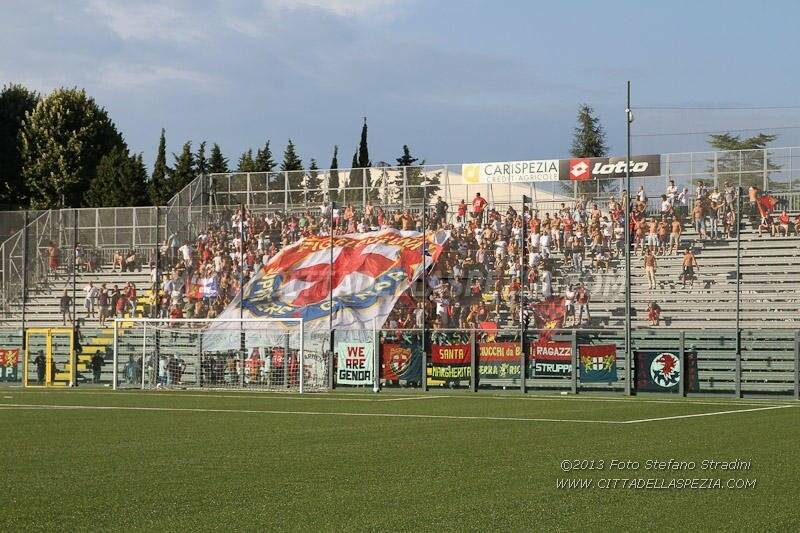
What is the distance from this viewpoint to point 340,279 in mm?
43562

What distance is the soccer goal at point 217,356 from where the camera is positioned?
125ft

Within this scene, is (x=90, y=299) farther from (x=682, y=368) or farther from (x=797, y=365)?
(x=797, y=365)

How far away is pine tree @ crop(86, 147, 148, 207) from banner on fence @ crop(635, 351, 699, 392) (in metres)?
46.5

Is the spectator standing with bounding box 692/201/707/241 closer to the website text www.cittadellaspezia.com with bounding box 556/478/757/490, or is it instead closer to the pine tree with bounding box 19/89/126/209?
the website text www.cittadellaspezia.com with bounding box 556/478/757/490

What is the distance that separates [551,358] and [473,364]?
2439mm

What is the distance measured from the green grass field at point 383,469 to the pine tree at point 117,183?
51.5m

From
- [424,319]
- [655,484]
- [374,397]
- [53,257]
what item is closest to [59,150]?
[53,257]

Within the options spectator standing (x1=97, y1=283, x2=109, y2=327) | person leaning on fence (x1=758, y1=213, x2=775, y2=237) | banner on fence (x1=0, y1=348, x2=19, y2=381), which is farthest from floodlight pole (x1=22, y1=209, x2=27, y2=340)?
person leaning on fence (x1=758, y1=213, x2=775, y2=237)

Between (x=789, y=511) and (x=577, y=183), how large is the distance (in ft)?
107

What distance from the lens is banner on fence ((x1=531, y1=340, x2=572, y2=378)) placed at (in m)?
36.3

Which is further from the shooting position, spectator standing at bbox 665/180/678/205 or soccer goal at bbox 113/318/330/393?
spectator standing at bbox 665/180/678/205

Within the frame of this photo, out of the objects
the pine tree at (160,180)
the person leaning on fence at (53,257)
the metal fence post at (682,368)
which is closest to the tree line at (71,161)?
the pine tree at (160,180)

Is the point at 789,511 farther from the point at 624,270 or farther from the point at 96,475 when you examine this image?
the point at 624,270

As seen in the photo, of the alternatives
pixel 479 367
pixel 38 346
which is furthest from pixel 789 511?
pixel 38 346
